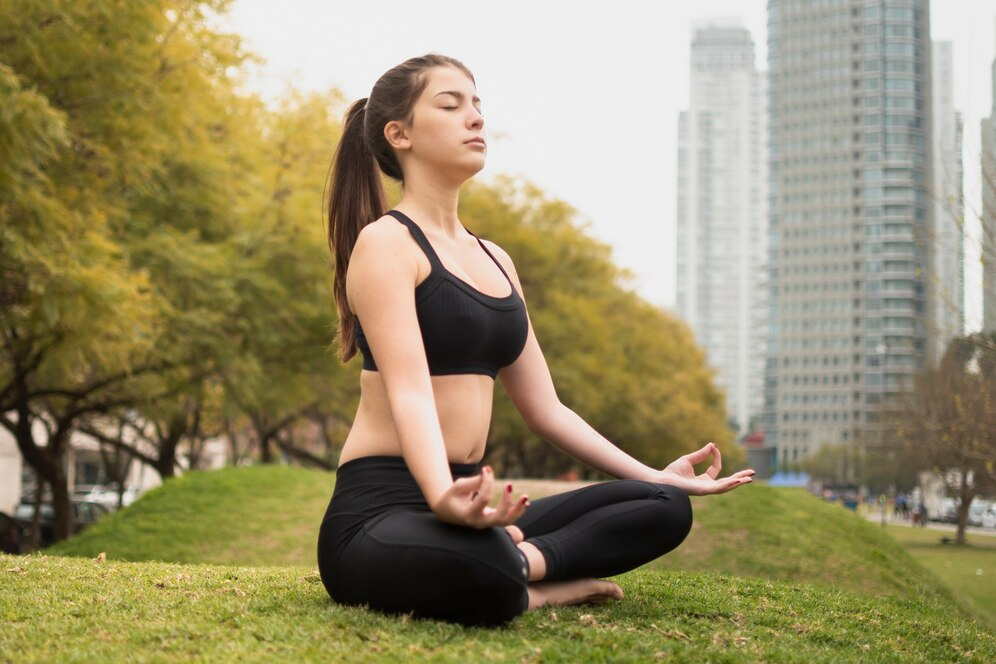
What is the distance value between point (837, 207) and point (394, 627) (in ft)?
428

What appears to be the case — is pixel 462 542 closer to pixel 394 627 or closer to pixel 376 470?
pixel 394 627

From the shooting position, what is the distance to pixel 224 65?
1636 cm

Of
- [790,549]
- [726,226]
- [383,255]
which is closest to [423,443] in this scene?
[383,255]

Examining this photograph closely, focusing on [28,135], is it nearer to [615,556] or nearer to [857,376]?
[615,556]

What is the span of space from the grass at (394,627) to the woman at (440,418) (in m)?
0.15

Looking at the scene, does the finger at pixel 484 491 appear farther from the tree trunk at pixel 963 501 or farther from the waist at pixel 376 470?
the tree trunk at pixel 963 501

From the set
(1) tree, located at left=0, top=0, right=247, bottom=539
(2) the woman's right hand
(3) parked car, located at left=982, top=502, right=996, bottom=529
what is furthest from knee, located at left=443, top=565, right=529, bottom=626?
(3) parked car, located at left=982, top=502, right=996, bottom=529

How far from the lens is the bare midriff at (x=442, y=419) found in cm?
376

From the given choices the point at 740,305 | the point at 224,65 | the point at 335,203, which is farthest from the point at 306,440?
the point at 740,305

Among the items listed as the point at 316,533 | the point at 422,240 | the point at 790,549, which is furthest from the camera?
the point at 316,533

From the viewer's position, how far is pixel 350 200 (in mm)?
4266

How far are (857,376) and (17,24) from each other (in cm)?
12363

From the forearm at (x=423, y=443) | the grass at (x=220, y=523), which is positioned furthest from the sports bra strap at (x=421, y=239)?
the grass at (x=220, y=523)

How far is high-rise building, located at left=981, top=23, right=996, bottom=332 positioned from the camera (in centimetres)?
1148
